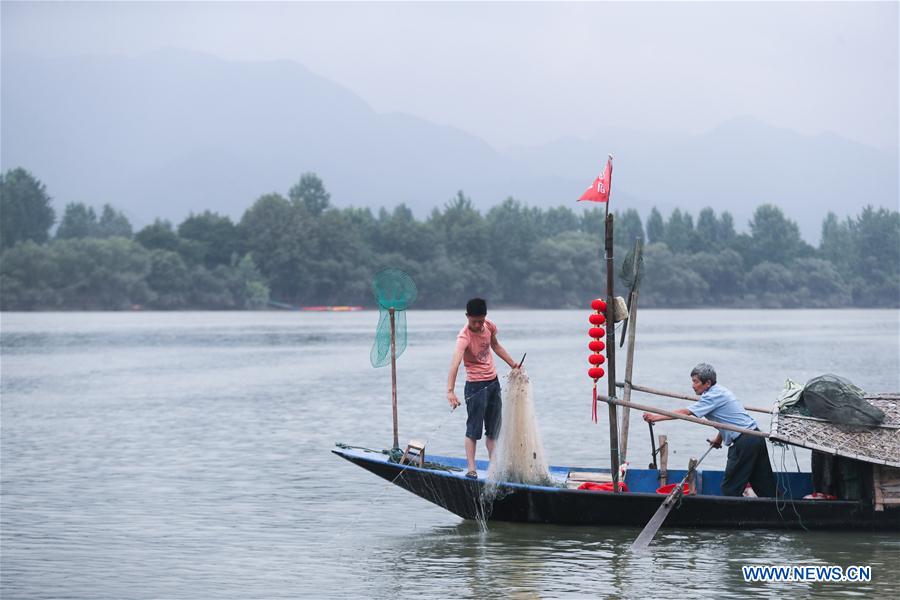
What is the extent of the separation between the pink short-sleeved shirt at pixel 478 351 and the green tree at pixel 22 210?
500ft

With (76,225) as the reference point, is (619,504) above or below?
below

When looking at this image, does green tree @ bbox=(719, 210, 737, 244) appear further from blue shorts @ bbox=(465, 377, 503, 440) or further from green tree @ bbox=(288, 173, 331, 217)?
blue shorts @ bbox=(465, 377, 503, 440)

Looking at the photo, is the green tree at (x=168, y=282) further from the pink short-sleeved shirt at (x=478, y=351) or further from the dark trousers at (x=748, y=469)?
the dark trousers at (x=748, y=469)

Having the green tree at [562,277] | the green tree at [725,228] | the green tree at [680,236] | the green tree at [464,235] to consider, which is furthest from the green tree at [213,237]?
the green tree at [725,228]

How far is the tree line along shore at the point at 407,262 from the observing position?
123750 millimetres

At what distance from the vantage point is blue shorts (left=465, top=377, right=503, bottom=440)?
12.7 metres

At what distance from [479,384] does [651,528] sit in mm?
2202

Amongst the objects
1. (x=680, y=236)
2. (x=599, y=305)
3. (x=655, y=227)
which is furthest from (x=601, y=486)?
(x=655, y=227)

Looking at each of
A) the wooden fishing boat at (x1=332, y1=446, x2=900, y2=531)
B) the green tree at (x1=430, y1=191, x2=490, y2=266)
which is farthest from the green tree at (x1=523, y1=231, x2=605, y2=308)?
the wooden fishing boat at (x1=332, y1=446, x2=900, y2=531)

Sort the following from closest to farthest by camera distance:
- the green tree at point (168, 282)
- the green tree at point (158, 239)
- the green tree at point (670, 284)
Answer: the green tree at point (168, 282) → the green tree at point (158, 239) → the green tree at point (670, 284)

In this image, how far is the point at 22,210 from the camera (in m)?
161

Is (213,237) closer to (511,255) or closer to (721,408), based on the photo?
(511,255)

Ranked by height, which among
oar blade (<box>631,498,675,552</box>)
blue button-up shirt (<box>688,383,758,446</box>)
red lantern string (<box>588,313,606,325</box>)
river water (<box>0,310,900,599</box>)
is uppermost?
red lantern string (<box>588,313,606,325</box>)

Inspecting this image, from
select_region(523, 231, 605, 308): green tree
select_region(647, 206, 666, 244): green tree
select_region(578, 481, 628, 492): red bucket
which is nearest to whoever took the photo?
select_region(578, 481, 628, 492): red bucket
